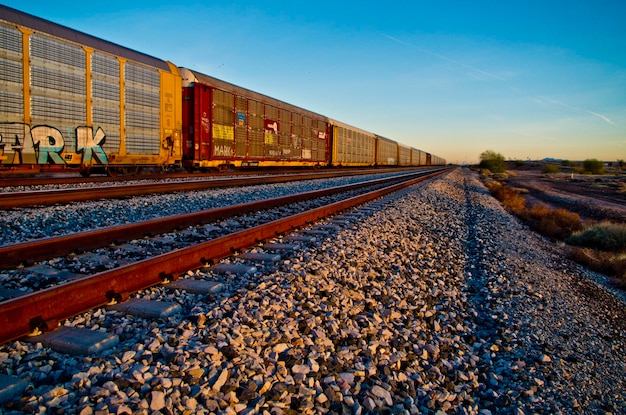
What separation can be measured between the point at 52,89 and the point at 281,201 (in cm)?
709

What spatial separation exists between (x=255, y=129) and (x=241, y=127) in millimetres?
1380

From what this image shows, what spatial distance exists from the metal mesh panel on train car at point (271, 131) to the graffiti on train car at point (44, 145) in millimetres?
10172

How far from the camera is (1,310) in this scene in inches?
109

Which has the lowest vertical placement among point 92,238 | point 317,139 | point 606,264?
point 606,264

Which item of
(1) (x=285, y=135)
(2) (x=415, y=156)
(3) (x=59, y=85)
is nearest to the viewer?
(3) (x=59, y=85)

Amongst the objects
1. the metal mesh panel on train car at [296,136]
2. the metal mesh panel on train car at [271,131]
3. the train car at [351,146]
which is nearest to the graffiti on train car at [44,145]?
the metal mesh panel on train car at [271,131]

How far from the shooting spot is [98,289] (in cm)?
350

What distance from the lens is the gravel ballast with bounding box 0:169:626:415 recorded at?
Result: 2361mm

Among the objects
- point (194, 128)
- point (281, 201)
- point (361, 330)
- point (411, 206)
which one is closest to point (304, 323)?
point (361, 330)

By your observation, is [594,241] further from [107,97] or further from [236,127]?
[107,97]

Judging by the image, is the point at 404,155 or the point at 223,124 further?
the point at 404,155

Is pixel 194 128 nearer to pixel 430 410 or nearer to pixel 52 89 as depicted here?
pixel 52 89

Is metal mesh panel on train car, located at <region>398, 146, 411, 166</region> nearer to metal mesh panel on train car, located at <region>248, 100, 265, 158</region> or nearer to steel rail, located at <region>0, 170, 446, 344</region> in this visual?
metal mesh panel on train car, located at <region>248, 100, 265, 158</region>

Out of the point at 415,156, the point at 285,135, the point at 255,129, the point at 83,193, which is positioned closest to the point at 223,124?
the point at 255,129
